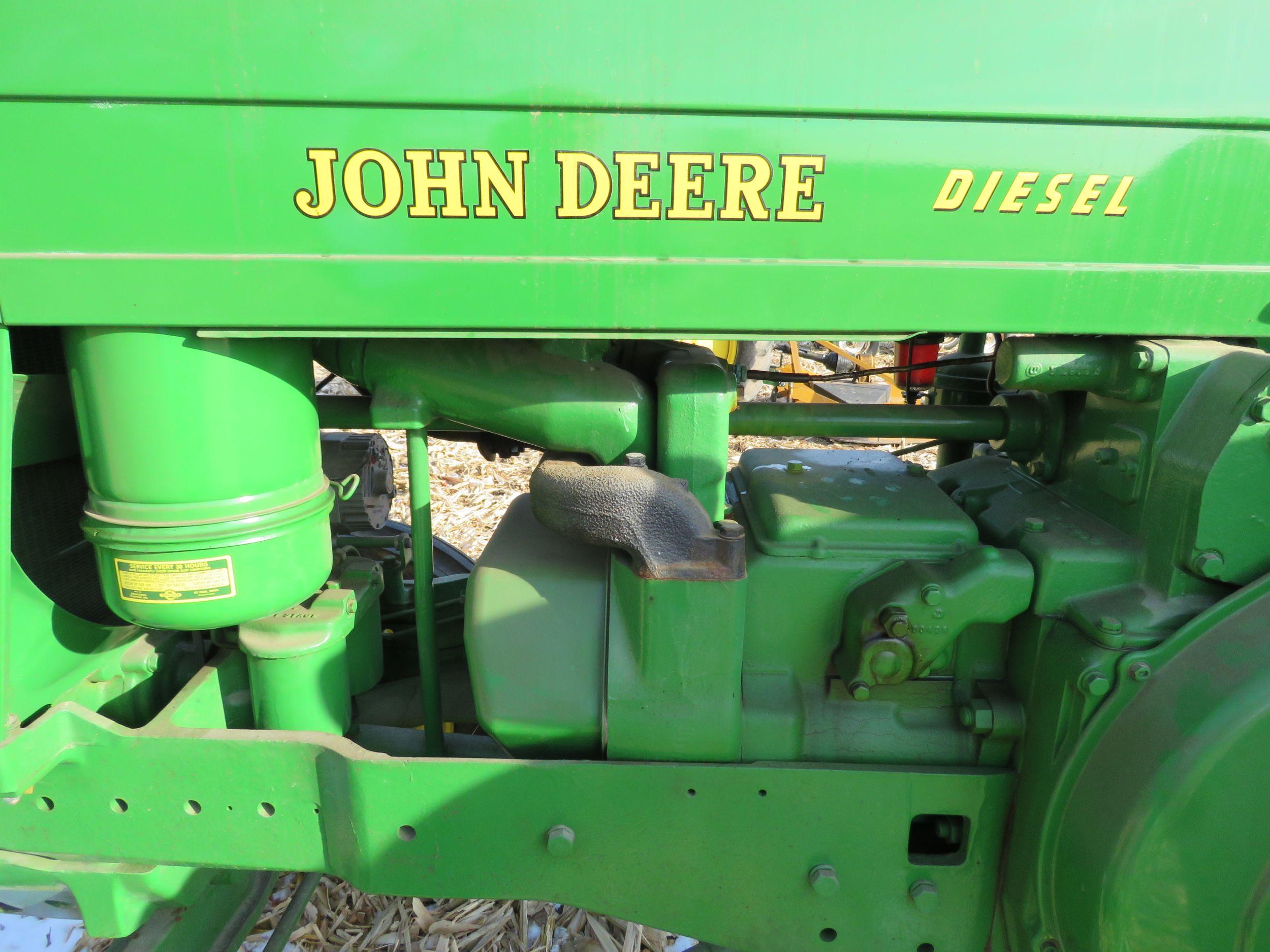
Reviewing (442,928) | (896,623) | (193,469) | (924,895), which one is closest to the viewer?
(193,469)

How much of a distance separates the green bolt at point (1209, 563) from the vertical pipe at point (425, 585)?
161cm

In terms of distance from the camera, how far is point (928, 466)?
20.8 ft

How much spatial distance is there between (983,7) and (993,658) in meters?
1.40

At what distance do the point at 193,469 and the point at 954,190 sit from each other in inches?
62.1

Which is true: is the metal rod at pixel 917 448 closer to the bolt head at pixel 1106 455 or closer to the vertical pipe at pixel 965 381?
the vertical pipe at pixel 965 381

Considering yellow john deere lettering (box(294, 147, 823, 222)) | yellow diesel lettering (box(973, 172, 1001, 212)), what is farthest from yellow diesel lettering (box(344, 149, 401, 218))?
yellow diesel lettering (box(973, 172, 1001, 212))

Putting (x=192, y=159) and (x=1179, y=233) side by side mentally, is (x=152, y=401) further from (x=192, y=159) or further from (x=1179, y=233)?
(x=1179, y=233)

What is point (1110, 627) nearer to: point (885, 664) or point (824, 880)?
point (885, 664)

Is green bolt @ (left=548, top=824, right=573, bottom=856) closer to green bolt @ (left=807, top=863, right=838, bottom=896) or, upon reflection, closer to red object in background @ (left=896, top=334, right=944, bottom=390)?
green bolt @ (left=807, top=863, right=838, bottom=896)

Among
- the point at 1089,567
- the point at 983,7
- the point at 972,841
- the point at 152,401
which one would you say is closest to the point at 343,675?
the point at 152,401

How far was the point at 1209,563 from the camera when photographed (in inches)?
61.7

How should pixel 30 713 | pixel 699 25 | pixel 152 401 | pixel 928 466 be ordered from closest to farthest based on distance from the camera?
pixel 699 25 → pixel 152 401 → pixel 30 713 → pixel 928 466

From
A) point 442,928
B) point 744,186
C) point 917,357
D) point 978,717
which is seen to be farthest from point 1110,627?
point 442,928

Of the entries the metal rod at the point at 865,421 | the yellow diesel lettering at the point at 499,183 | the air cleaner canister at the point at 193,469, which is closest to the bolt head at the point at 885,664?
the metal rod at the point at 865,421
